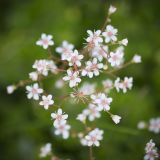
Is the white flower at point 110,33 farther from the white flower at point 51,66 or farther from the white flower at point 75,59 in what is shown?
the white flower at point 51,66

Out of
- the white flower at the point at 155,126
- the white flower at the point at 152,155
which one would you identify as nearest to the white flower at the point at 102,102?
the white flower at the point at 152,155

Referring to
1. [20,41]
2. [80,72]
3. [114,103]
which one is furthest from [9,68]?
[80,72]

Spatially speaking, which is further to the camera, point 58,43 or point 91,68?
point 58,43

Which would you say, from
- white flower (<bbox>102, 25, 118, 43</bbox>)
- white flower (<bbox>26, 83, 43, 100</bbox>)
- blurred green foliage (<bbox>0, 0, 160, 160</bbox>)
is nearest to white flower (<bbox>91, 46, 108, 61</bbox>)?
white flower (<bbox>102, 25, 118, 43</bbox>)

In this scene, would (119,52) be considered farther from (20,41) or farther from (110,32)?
(20,41)

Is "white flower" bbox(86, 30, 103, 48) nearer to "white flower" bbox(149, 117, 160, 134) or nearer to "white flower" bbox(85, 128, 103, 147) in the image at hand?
"white flower" bbox(85, 128, 103, 147)

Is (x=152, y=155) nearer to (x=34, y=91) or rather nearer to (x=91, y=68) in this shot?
(x=91, y=68)

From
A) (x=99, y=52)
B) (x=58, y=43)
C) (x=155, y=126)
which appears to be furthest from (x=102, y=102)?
(x=58, y=43)

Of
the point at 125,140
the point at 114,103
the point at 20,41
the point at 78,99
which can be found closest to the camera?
the point at 78,99

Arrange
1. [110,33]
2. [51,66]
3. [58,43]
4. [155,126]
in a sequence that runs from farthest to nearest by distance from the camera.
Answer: [58,43]
[155,126]
[51,66]
[110,33]
